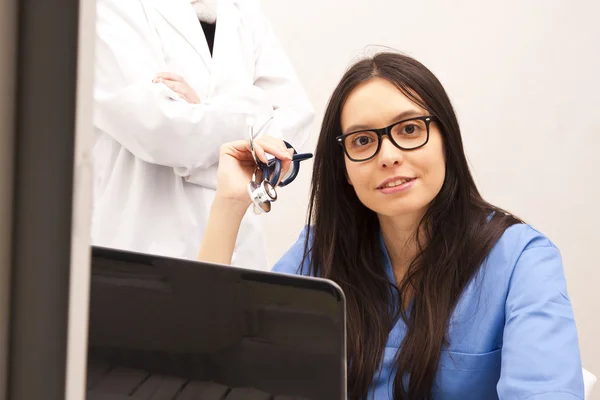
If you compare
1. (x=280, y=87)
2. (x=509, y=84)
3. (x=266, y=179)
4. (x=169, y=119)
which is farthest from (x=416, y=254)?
(x=509, y=84)

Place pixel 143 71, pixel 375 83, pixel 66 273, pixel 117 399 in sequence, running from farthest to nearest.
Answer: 1. pixel 143 71
2. pixel 375 83
3. pixel 117 399
4. pixel 66 273

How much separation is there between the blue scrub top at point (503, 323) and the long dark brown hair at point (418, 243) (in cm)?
2

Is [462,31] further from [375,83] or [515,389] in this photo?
[515,389]

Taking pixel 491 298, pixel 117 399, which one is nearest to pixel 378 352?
pixel 491 298

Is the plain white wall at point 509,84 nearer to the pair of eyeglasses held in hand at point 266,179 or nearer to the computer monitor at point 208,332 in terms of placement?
the pair of eyeglasses held in hand at point 266,179

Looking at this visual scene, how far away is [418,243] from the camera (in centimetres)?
120

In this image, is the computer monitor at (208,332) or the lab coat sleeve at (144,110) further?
the lab coat sleeve at (144,110)

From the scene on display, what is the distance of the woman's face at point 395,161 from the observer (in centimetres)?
113

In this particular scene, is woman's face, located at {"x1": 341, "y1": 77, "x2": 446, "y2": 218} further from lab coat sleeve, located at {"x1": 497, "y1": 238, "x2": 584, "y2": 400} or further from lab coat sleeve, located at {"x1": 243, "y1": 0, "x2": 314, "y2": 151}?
lab coat sleeve, located at {"x1": 243, "y1": 0, "x2": 314, "y2": 151}

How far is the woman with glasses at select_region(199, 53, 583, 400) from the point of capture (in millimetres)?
985

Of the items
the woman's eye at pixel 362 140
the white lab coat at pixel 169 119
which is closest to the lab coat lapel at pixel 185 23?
the white lab coat at pixel 169 119

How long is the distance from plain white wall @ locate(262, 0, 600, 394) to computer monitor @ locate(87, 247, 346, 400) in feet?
7.50

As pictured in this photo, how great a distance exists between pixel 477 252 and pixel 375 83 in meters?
0.33

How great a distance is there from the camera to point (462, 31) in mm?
2771
